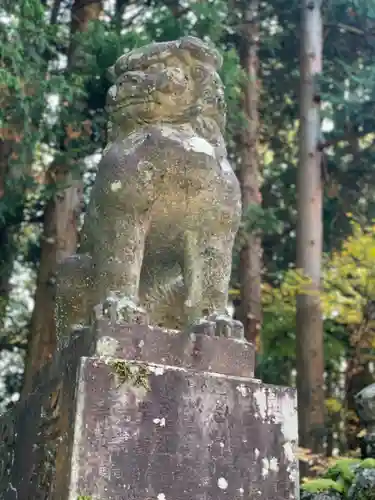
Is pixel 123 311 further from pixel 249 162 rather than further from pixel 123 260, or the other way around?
pixel 249 162

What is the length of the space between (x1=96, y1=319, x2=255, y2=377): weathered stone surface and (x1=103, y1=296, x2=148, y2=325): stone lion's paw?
0.11 ft

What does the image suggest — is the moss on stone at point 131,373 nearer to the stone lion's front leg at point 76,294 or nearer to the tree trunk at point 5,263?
the stone lion's front leg at point 76,294

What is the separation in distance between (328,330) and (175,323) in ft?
22.9

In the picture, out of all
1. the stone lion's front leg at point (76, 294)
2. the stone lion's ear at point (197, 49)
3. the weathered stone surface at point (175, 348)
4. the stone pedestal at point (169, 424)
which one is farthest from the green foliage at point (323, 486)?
the stone lion's ear at point (197, 49)

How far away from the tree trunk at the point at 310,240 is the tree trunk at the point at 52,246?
2.93 m

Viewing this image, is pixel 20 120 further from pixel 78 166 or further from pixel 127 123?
pixel 127 123

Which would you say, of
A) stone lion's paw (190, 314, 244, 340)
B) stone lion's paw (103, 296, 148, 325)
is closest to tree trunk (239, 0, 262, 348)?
stone lion's paw (190, 314, 244, 340)

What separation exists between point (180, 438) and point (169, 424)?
7cm

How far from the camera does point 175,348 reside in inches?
107

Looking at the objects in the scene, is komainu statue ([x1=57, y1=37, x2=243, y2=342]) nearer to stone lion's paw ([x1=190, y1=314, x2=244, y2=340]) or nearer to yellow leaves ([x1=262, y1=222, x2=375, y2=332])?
stone lion's paw ([x1=190, y1=314, x2=244, y2=340])

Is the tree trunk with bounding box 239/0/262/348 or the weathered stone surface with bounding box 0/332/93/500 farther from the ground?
the tree trunk with bounding box 239/0/262/348

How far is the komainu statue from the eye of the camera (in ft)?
9.71

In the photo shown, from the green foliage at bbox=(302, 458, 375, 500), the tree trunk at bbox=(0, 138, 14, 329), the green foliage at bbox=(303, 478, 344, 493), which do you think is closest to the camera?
the green foliage at bbox=(302, 458, 375, 500)

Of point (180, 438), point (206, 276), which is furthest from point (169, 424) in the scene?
point (206, 276)
